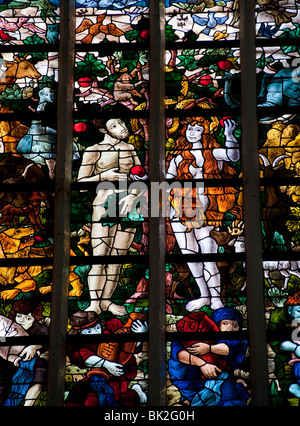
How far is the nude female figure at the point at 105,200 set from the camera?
8.44 m

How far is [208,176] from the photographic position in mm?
8758

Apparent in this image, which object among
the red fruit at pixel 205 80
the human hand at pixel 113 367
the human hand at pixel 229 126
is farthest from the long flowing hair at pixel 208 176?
the human hand at pixel 113 367

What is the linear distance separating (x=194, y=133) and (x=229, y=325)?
5.62ft

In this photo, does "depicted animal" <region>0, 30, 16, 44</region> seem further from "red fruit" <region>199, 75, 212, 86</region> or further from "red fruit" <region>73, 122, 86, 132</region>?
"red fruit" <region>199, 75, 212, 86</region>

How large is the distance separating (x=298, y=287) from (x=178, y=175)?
136cm

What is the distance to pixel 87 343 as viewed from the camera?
8.27 metres

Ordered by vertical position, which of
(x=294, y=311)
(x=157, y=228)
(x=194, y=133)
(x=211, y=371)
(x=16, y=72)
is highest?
(x=16, y=72)

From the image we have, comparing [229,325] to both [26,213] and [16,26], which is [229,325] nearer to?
[26,213]

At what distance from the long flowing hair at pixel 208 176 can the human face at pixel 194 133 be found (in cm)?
3

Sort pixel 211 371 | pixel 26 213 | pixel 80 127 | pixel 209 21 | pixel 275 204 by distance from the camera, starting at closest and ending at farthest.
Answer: pixel 211 371
pixel 275 204
pixel 26 213
pixel 80 127
pixel 209 21

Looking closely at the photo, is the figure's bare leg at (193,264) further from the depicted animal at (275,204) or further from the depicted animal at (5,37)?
the depicted animal at (5,37)

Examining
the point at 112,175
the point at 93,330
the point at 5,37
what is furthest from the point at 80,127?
the point at 93,330
